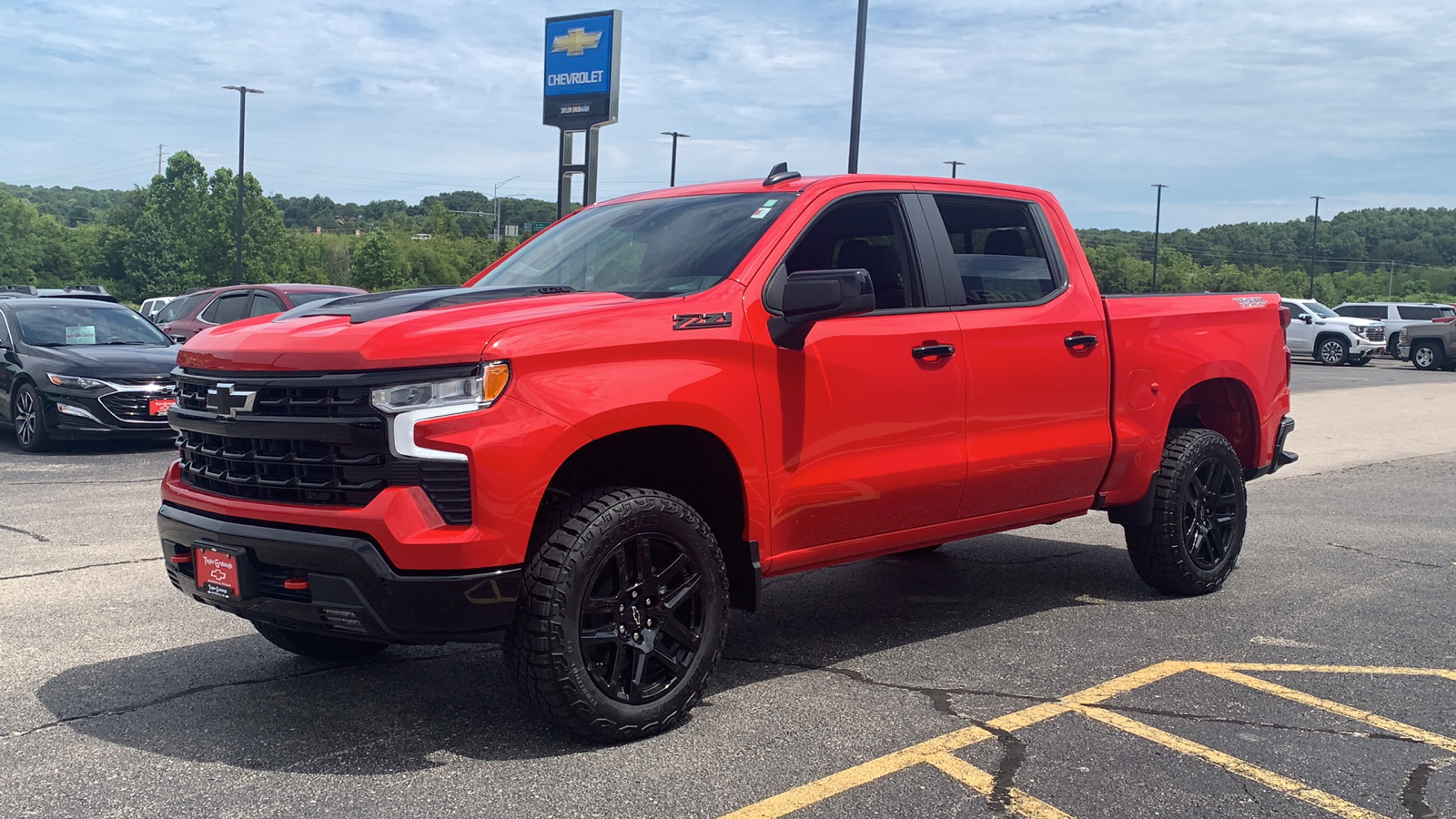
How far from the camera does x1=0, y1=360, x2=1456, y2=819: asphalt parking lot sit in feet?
12.0

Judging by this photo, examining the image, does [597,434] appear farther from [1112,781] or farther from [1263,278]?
[1263,278]

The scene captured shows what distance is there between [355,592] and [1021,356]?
9.87 ft

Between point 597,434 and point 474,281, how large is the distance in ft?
6.23

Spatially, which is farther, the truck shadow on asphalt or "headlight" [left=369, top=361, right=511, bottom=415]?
the truck shadow on asphalt

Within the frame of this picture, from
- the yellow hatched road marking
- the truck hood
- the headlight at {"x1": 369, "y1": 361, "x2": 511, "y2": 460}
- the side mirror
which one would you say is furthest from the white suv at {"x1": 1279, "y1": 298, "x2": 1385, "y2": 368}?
the headlight at {"x1": 369, "y1": 361, "x2": 511, "y2": 460}

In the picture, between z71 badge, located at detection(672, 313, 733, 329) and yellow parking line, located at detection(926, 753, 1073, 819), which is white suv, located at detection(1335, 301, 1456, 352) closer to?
z71 badge, located at detection(672, 313, 733, 329)

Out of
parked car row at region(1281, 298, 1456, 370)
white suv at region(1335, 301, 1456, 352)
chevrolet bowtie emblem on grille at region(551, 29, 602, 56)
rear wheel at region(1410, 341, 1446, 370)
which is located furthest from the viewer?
white suv at region(1335, 301, 1456, 352)

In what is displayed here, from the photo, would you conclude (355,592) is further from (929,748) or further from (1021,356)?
(1021,356)

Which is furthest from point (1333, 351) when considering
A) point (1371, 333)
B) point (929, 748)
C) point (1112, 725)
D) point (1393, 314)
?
point (929, 748)

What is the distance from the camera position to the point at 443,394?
3.75 m

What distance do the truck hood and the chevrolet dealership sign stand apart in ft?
43.1

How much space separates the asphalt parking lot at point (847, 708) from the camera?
3.67m

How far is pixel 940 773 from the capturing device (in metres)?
3.84

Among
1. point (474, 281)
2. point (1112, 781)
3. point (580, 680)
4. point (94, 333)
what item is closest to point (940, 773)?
point (1112, 781)
